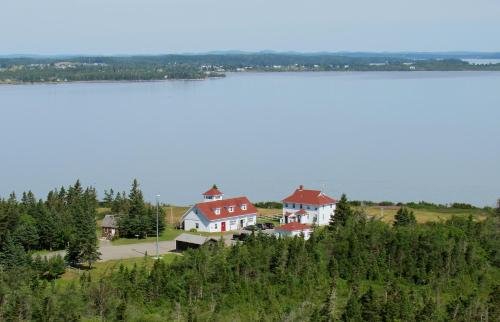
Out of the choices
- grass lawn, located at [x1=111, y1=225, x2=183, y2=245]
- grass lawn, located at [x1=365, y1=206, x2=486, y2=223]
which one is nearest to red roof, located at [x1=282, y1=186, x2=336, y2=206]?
grass lawn, located at [x1=365, y1=206, x2=486, y2=223]

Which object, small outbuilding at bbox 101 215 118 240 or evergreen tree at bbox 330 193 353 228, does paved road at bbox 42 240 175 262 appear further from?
evergreen tree at bbox 330 193 353 228

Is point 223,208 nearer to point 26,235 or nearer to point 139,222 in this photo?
point 139,222

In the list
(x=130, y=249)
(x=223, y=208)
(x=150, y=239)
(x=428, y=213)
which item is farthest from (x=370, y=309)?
(x=428, y=213)

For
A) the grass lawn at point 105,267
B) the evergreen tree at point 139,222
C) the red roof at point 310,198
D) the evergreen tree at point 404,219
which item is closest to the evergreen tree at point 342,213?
the evergreen tree at point 404,219

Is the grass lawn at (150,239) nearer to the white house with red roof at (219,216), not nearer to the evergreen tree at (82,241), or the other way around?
the white house with red roof at (219,216)

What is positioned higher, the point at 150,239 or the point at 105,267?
the point at 105,267
